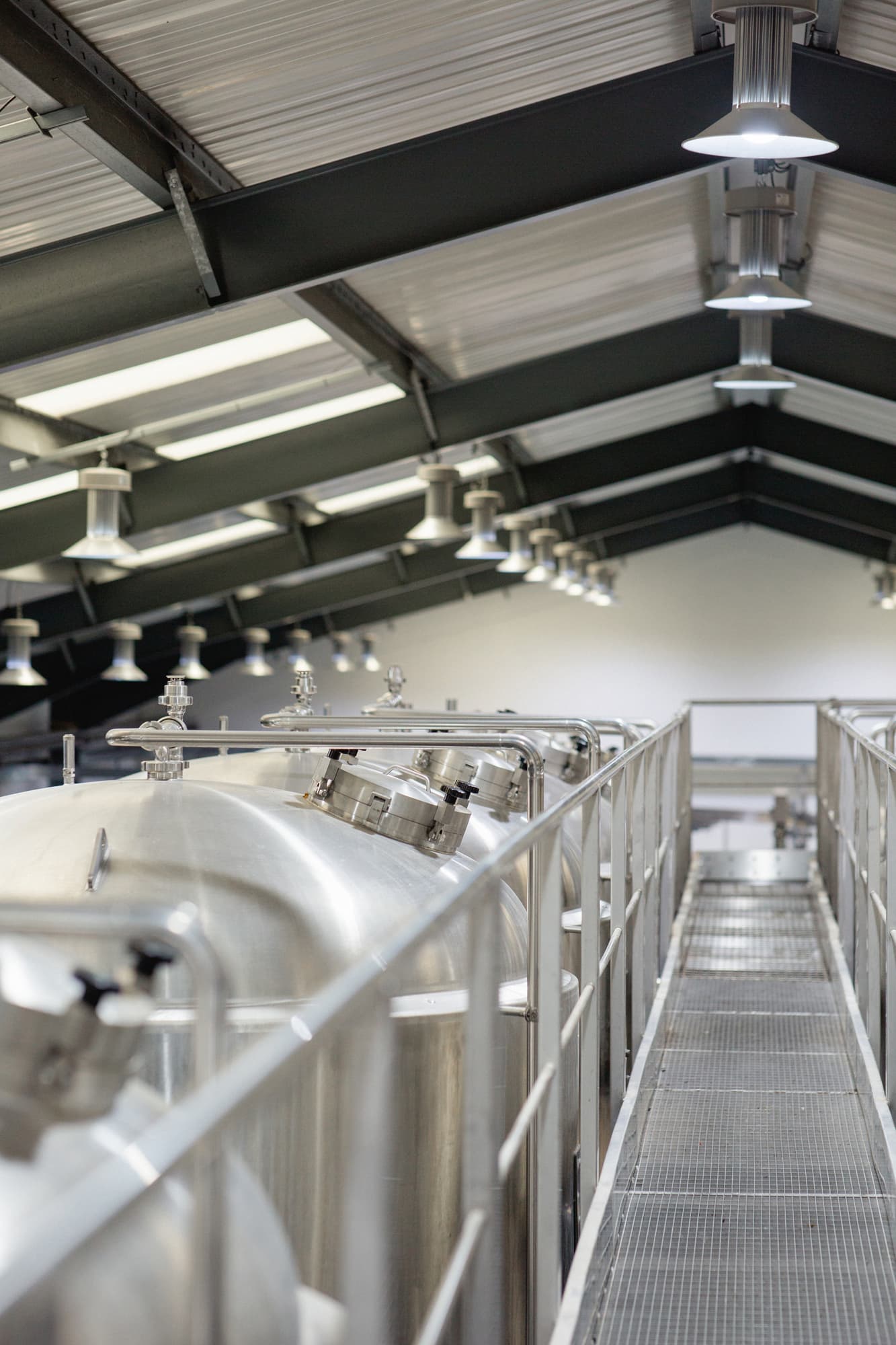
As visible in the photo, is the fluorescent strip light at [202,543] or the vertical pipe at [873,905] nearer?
the vertical pipe at [873,905]

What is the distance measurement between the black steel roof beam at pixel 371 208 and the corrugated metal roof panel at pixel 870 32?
0.38 meters

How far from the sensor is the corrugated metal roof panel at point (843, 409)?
37.5 ft

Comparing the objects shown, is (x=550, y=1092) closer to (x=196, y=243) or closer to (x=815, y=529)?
(x=196, y=243)

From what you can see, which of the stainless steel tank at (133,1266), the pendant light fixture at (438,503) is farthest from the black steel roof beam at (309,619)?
the stainless steel tank at (133,1266)

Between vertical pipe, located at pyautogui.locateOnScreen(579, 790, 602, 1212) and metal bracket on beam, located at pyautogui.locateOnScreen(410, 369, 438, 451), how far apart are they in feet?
21.6

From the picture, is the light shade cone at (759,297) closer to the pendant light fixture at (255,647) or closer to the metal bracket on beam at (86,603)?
the metal bracket on beam at (86,603)

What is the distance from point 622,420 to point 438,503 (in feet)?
16.5

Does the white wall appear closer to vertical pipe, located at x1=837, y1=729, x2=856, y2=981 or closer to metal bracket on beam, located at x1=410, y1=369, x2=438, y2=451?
metal bracket on beam, located at x1=410, y1=369, x2=438, y2=451

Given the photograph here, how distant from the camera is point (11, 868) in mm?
3141

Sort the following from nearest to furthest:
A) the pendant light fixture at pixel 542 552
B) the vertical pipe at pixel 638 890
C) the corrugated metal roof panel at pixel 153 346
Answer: the vertical pipe at pixel 638 890, the corrugated metal roof panel at pixel 153 346, the pendant light fixture at pixel 542 552

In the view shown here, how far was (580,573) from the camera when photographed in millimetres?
16094

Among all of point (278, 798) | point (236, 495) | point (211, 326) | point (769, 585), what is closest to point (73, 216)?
point (211, 326)

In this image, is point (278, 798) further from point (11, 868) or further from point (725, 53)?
point (725, 53)

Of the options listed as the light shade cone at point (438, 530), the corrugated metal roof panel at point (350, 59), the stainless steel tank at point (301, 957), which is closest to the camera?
the stainless steel tank at point (301, 957)
